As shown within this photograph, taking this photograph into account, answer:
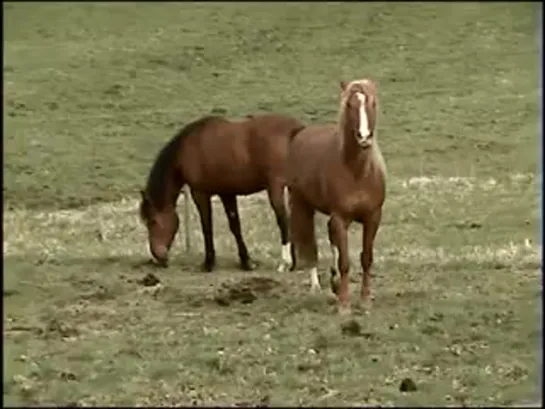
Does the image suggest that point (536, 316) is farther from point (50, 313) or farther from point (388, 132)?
point (388, 132)

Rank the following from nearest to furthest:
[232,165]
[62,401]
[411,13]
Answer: [62,401]
[232,165]
[411,13]

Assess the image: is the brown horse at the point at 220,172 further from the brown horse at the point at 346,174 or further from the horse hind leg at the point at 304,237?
the brown horse at the point at 346,174

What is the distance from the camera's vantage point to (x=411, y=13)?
32.0 m

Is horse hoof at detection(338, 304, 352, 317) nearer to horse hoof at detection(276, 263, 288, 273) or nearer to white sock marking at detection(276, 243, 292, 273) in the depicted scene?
horse hoof at detection(276, 263, 288, 273)

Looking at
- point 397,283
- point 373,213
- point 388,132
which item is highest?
point 373,213

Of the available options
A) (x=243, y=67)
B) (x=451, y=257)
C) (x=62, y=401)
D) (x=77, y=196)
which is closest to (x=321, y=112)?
(x=243, y=67)

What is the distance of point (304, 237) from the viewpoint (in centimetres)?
1027

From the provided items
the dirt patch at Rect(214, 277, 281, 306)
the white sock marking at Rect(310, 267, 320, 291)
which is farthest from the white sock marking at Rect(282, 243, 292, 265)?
the white sock marking at Rect(310, 267, 320, 291)

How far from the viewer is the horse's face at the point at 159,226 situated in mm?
12273

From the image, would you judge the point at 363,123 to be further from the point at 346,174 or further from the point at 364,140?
the point at 346,174

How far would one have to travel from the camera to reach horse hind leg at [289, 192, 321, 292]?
10.2 metres

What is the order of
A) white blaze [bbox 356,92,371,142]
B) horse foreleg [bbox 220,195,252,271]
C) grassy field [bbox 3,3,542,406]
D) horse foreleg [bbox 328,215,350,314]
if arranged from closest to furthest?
grassy field [bbox 3,3,542,406] → white blaze [bbox 356,92,371,142] → horse foreleg [bbox 328,215,350,314] → horse foreleg [bbox 220,195,252,271]

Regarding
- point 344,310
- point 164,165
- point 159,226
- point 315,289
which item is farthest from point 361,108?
point 159,226

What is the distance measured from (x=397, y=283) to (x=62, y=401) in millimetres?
4200
